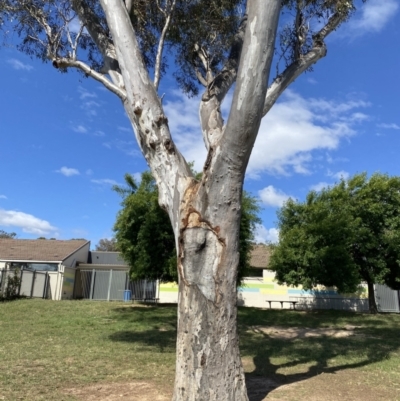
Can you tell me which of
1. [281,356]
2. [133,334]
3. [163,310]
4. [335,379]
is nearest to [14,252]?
[163,310]

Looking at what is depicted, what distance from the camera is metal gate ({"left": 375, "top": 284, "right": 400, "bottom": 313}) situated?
26712mm

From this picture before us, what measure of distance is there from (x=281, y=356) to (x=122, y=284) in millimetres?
17445

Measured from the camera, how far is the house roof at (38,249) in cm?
2702

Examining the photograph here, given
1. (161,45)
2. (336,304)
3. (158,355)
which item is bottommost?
(158,355)

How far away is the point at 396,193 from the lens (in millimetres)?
20391

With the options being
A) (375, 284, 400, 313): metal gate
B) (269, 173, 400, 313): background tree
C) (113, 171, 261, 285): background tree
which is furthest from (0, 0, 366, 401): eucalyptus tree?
(375, 284, 400, 313): metal gate

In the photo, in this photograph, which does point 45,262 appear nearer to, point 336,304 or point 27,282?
point 27,282

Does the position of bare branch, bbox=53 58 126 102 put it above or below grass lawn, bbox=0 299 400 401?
above

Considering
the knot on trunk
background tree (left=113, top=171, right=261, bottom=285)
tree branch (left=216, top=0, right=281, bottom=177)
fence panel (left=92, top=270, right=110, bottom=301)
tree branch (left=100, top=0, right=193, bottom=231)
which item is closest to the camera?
tree branch (left=216, top=0, right=281, bottom=177)

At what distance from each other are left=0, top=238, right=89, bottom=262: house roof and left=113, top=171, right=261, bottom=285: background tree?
30.2 feet

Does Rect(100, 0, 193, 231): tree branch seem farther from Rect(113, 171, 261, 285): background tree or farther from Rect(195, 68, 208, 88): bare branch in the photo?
Rect(113, 171, 261, 285): background tree

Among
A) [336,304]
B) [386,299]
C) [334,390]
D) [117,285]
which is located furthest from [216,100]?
[386,299]

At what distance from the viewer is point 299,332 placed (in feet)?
43.3

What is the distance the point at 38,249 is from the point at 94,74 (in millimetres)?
24402
